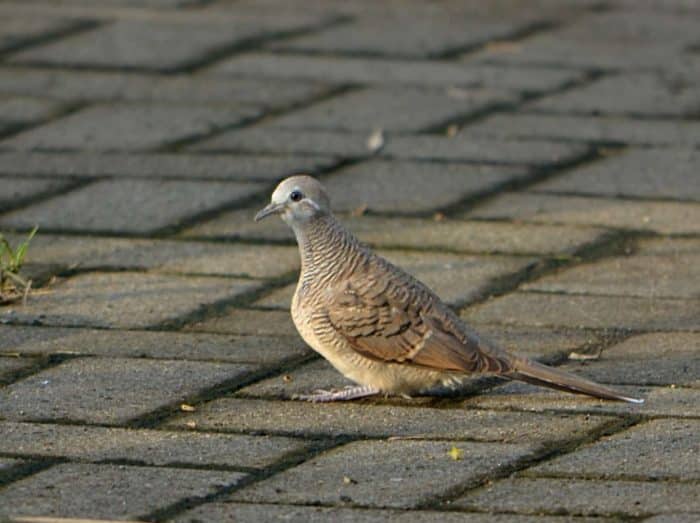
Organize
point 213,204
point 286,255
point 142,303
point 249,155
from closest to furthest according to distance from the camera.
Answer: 1. point 142,303
2. point 286,255
3. point 213,204
4. point 249,155

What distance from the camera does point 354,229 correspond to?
708 centimetres

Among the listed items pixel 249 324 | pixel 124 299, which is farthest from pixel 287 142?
pixel 249 324

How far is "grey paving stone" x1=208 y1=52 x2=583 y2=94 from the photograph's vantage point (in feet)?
31.1

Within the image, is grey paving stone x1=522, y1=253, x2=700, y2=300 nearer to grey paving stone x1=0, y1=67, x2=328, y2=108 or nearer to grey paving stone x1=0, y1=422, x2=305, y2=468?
grey paving stone x1=0, y1=422, x2=305, y2=468

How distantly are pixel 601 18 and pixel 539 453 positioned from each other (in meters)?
7.00

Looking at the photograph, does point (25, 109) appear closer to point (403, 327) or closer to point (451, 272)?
point (451, 272)

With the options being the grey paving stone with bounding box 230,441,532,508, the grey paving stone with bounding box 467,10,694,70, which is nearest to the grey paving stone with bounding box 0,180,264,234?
the grey paving stone with bounding box 230,441,532,508

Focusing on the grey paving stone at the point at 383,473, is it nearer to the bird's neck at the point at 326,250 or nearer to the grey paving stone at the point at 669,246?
the bird's neck at the point at 326,250

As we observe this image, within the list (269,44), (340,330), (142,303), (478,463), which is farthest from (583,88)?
(478,463)

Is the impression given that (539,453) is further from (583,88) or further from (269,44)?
(269,44)

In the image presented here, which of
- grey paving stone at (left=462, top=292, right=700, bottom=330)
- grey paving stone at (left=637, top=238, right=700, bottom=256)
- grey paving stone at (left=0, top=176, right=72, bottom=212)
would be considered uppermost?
grey paving stone at (left=0, top=176, right=72, bottom=212)

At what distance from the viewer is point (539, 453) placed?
466 centimetres

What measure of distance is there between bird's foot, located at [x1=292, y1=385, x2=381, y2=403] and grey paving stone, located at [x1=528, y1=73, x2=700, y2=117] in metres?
3.88

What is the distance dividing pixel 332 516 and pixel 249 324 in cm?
184
